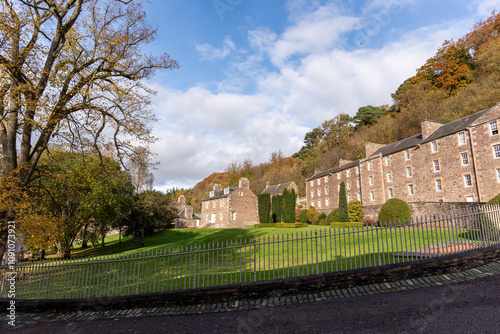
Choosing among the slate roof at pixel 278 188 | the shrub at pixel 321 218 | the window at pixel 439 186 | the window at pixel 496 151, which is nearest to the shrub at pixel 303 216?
the shrub at pixel 321 218

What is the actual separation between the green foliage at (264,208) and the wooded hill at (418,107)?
62.2 feet

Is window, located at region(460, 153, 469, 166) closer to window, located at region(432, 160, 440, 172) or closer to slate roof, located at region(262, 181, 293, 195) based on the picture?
window, located at region(432, 160, 440, 172)

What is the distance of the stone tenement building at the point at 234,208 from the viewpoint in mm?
49406

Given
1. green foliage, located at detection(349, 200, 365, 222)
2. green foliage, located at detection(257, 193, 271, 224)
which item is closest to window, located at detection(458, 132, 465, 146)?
green foliage, located at detection(349, 200, 365, 222)

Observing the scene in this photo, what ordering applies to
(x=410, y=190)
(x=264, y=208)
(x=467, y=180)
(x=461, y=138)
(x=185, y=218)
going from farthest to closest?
(x=185, y=218)
(x=264, y=208)
(x=410, y=190)
(x=461, y=138)
(x=467, y=180)

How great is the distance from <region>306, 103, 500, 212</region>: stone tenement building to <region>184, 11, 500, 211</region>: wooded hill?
9.71 metres

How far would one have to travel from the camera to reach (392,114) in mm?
59688

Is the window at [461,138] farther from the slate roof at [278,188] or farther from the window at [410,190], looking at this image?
the slate roof at [278,188]

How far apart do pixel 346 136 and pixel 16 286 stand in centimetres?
6499

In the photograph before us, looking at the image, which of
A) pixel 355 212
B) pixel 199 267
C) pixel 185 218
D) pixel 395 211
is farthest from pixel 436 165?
pixel 185 218

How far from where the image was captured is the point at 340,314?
18.8 feet

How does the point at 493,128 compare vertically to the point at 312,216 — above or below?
above

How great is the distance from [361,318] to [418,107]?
5228 centimetres

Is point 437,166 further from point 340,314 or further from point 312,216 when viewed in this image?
point 340,314
